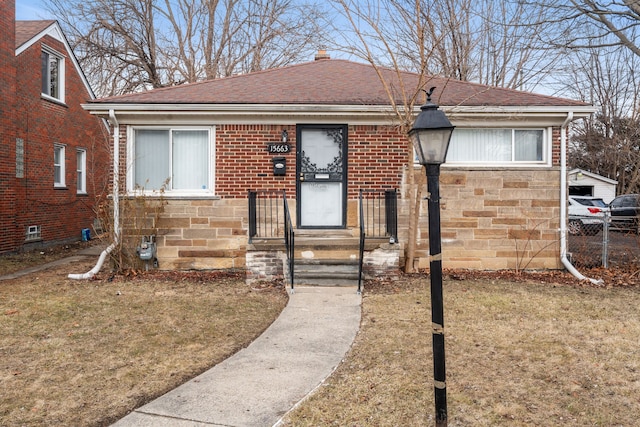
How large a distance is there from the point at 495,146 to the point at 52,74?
12.8 meters

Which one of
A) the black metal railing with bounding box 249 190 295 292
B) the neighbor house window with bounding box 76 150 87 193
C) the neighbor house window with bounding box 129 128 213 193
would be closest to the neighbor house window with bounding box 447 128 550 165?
the black metal railing with bounding box 249 190 295 292

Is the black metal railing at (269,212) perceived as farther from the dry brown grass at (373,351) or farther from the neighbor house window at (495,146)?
the neighbor house window at (495,146)

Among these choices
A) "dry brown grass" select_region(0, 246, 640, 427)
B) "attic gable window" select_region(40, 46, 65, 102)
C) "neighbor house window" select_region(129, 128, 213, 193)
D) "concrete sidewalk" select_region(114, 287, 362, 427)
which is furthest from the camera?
"attic gable window" select_region(40, 46, 65, 102)

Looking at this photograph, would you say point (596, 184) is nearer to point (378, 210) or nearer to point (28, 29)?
point (378, 210)

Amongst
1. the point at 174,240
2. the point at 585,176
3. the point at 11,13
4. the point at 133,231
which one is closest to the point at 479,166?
the point at 174,240

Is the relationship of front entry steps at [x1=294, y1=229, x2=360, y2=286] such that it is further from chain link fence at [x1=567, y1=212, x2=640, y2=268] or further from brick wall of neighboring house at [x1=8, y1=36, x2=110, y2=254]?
brick wall of neighboring house at [x1=8, y1=36, x2=110, y2=254]

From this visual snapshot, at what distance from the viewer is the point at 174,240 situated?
8445 mm

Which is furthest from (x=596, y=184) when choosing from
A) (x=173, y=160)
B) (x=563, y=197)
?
(x=173, y=160)

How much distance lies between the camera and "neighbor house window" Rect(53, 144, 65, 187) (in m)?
13.4

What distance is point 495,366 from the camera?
159 inches

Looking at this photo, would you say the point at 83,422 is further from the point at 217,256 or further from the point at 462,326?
the point at 217,256

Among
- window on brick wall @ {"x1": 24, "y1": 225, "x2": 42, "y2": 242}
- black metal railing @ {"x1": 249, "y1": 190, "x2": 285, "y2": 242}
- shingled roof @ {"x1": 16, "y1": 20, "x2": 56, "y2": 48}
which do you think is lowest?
window on brick wall @ {"x1": 24, "y1": 225, "x2": 42, "y2": 242}

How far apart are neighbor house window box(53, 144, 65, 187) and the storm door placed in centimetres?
891

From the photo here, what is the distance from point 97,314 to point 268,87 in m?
5.57
